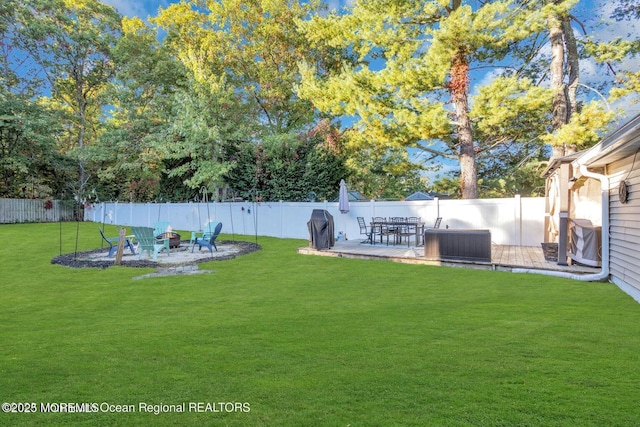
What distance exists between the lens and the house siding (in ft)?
17.7

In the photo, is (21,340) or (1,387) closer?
(1,387)

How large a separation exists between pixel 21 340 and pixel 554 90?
14180mm

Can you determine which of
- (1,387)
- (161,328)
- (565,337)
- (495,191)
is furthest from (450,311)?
(495,191)

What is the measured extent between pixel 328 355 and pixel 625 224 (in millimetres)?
5430

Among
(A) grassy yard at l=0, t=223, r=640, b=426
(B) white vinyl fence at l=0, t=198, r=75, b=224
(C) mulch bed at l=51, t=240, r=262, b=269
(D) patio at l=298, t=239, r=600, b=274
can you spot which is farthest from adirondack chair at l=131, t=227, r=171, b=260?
(B) white vinyl fence at l=0, t=198, r=75, b=224

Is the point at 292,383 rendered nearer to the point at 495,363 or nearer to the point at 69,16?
the point at 495,363

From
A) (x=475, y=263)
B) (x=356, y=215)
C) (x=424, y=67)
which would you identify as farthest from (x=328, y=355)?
(x=424, y=67)

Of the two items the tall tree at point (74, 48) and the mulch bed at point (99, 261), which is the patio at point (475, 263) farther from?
the tall tree at point (74, 48)

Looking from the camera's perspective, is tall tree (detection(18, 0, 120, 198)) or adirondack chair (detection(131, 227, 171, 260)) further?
tall tree (detection(18, 0, 120, 198))

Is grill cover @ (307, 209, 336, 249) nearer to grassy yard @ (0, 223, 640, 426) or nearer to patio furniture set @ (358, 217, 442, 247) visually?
patio furniture set @ (358, 217, 442, 247)

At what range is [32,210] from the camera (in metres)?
26.2

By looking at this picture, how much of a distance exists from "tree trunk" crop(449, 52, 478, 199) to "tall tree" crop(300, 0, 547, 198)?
0.03 metres

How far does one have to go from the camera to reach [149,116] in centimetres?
2455

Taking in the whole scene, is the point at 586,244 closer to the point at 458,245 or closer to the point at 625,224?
the point at 625,224
